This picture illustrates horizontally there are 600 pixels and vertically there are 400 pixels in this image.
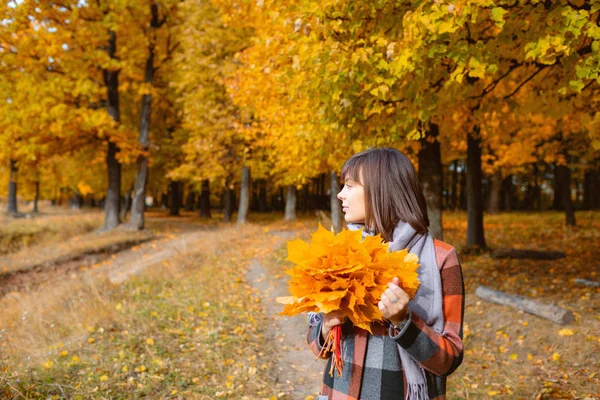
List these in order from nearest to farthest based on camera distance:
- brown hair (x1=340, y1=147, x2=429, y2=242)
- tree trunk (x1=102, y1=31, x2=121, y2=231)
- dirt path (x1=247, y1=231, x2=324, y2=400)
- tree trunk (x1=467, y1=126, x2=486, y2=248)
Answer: brown hair (x1=340, y1=147, x2=429, y2=242)
dirt path (x1=247, y1=231, x2=324, y2=400)
tree trunk (x1=467, y1=126, x2=486, y2=248)
tree trunk (x1=102, y1=31, x2=121, y2=231)

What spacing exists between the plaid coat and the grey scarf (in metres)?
0.04

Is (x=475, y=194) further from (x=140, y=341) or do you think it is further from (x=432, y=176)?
(x=140, y=341)

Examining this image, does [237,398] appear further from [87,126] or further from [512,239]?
[87,126]

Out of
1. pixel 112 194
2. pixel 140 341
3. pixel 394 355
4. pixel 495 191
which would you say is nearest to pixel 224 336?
pixel 140 341

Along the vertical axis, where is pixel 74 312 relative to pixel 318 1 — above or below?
below

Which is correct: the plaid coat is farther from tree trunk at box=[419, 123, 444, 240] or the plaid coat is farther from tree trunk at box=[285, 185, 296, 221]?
tree trunk at box=[285, 185, 296, 221]

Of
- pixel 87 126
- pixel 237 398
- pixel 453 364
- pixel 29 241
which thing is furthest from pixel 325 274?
pixel 29 241

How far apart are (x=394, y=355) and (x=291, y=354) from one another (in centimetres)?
422

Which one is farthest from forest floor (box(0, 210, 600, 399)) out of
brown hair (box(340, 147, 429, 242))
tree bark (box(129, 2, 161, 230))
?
tree bark (box(129, 2, 161, 230))

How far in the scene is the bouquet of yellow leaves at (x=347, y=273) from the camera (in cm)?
148

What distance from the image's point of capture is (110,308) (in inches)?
271

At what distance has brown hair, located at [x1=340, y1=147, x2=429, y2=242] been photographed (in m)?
1.78

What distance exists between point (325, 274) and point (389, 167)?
23.5 inches

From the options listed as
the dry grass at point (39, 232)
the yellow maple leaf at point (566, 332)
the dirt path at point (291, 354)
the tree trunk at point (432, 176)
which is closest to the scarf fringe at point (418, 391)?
the dirt path at point (291, 354)
